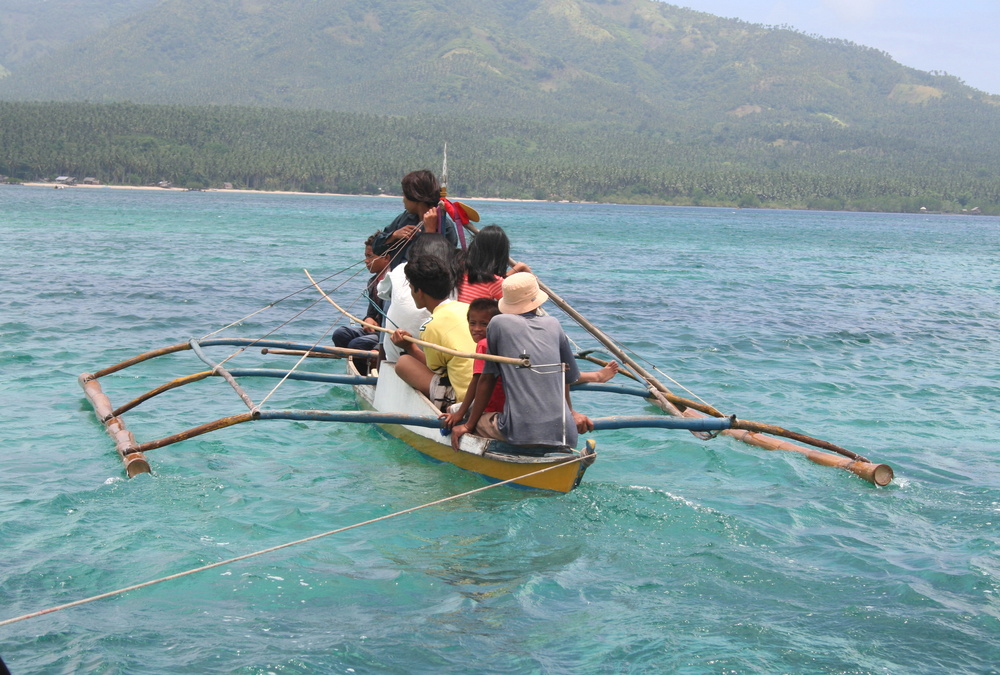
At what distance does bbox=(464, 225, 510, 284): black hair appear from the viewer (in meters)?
7.65

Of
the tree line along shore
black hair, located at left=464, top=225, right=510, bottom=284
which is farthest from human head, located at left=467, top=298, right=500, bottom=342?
the tree line along shore

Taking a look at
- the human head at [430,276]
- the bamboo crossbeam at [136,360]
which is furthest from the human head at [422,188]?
the bamboo crossbeam at [136,360]

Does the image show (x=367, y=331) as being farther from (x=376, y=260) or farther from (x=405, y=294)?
(x=405, y=294)

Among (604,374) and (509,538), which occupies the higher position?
(604,374)

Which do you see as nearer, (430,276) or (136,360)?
(430,276)

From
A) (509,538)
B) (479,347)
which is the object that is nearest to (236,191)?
(479,347)

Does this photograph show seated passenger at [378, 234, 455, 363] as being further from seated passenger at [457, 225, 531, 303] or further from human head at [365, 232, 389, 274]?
human head at [365, 232, 389, 274]

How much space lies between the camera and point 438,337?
291 inches

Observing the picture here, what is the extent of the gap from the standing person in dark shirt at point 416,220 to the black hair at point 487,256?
112cm

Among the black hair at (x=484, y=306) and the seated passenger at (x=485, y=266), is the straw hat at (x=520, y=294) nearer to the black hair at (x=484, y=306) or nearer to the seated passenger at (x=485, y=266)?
the black hair at (x=484, y=306)

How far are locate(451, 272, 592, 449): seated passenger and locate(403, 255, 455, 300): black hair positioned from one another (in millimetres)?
807

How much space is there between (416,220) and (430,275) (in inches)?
90.9

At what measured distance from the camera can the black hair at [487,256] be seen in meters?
7.65

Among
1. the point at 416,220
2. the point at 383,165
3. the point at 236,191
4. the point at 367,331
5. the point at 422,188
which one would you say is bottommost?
the point at 367,331
